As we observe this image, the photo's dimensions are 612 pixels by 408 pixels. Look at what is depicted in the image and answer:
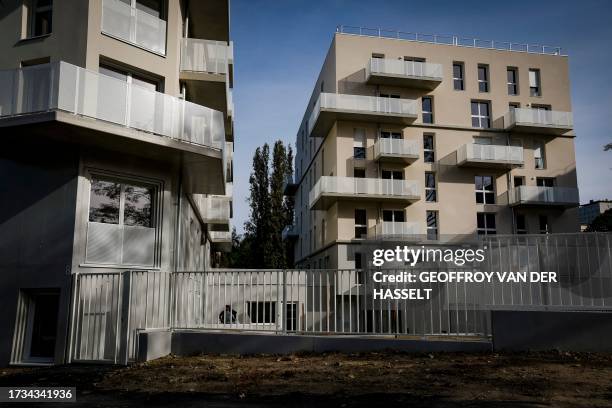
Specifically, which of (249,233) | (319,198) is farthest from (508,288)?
(249,233)

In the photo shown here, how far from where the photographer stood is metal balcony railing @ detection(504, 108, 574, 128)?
128 ft

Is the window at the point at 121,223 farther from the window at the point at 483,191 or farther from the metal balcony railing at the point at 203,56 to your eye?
the window at the point at 483,191

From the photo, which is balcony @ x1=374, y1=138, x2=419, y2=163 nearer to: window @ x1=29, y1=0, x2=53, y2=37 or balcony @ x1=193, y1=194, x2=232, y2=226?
balcony @ x1=193, y1=194, x2=232, y2=226

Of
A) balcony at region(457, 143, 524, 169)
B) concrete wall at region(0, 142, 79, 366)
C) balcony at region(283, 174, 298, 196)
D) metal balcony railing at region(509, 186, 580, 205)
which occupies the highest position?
balcony at region(283, 174, 298, 196)

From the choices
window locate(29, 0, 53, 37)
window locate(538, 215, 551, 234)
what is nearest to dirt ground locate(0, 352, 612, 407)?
window locate(29, 0, 53, 37)

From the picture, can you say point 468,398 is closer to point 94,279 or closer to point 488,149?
point 94,279

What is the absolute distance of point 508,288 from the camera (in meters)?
11.3

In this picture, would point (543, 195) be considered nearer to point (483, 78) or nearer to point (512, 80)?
point (512, 80)

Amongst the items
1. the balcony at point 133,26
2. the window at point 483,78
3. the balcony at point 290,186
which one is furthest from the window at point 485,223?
the balcony at point 133,26

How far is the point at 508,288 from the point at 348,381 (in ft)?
15.2

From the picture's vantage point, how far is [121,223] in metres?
14.1

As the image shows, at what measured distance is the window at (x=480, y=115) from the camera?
133 feet

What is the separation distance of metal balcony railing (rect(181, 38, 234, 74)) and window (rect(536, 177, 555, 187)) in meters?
30.9

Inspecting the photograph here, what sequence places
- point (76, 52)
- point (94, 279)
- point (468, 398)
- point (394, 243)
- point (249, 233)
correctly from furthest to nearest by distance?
point (249, 233) → point (394, 243) → point (76, 52) → point (94, 279) → point (468, 398)
